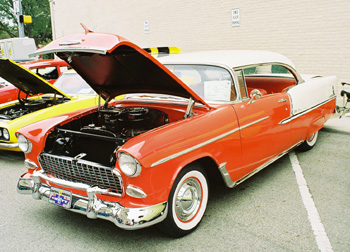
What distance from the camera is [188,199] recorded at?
115 inches

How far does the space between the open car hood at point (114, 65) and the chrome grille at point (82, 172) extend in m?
0.90

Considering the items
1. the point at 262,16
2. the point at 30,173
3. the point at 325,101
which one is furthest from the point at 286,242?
the point at 262,16

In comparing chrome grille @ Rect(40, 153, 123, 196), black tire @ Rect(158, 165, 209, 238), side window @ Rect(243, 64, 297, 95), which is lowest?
black tire @ Rect(158, 165, 209, 238)

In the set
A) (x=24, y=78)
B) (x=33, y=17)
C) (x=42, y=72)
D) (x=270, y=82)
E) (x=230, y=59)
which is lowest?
(x=270, y=82)

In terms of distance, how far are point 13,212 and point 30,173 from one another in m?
0.52

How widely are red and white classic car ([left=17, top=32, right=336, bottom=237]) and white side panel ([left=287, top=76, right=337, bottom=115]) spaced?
4 cm

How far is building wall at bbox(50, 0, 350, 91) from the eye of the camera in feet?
25.5

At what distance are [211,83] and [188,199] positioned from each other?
4.24 ft

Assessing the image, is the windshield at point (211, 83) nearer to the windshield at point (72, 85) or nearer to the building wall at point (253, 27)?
the windshield at point (72, 85)

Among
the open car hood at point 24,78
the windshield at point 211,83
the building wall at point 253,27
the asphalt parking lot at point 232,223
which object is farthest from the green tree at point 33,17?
the windshield at point 211,83

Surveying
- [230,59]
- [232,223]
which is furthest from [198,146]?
[230,59]

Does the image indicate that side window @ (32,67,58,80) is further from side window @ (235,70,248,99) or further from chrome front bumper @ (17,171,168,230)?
side window @ (235,70,248,99)

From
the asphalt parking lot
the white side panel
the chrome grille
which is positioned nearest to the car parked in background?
the asphalt parking lot

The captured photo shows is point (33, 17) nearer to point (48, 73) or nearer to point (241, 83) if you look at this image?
point (48, 73)
